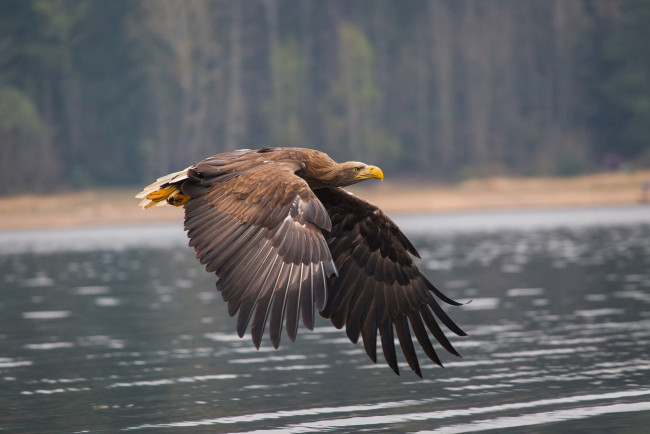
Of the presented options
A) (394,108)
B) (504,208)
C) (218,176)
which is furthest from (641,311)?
(394,108)

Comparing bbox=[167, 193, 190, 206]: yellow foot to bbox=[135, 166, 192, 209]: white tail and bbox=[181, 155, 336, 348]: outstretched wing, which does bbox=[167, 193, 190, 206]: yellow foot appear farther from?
bbox=[181, 155, 336, 348]: outstretched wing

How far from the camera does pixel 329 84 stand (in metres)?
58.7

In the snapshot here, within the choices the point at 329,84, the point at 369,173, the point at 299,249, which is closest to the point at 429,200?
the point at 329,84

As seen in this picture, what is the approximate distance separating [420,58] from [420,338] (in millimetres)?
51971

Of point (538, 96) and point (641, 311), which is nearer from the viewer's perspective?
point (641, 311)

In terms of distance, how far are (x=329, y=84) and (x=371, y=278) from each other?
50.7 meters

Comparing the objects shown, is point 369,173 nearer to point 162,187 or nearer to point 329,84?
point 162,187

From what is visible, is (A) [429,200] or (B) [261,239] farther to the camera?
(A) [429,200]

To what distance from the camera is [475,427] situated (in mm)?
7953

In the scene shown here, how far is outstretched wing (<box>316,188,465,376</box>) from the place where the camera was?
8.28 metres

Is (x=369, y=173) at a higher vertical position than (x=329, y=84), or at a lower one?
lower

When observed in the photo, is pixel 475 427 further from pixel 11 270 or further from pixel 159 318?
pixel 11 270

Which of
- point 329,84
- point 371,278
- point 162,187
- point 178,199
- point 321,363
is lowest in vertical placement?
point 321,363

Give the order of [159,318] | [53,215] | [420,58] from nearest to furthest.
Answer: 1. [159,318]
2. [53,215]
3. [420,58]
